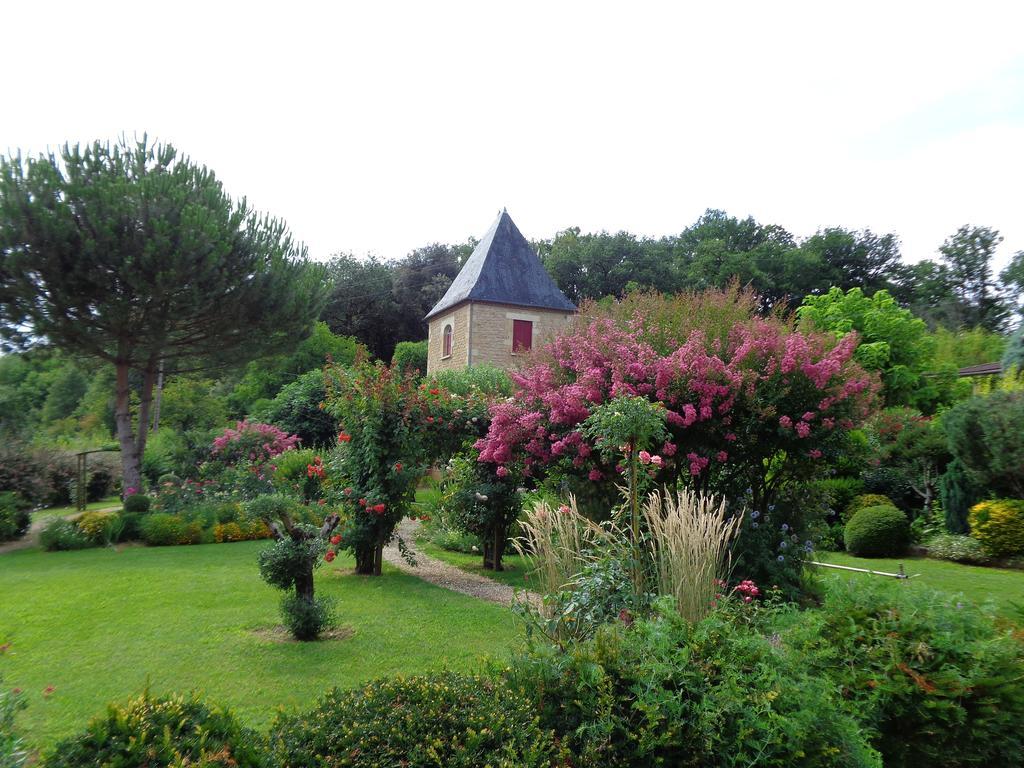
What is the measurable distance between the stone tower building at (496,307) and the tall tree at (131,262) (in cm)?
925

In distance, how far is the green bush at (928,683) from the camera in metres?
2.90

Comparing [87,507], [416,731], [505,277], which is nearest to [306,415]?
[87,507]

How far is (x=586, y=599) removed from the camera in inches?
138

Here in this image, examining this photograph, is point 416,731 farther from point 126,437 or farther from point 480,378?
point 480,378

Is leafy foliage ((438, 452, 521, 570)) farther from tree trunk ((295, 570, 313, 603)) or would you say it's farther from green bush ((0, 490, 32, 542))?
green bush ((0, 490, 32, 542))

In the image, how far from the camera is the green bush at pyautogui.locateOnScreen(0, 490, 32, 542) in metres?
10.7

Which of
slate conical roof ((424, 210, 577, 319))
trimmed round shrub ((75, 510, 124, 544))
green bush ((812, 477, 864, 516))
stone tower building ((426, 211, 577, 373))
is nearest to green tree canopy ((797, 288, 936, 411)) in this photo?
green bush ((812, 477, 864, 516))

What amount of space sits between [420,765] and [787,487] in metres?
5.48

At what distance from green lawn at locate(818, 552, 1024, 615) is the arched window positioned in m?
16.9

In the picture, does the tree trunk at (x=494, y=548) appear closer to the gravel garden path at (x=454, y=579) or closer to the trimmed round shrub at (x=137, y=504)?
the gravel garden path at (x=454, y=579)

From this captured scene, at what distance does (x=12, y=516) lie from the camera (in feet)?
35.6

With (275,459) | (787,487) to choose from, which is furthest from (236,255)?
(787,487)

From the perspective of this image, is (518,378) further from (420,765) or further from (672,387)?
(420,765)

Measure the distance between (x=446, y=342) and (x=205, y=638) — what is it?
19997mm
